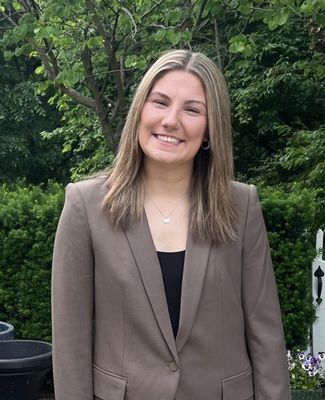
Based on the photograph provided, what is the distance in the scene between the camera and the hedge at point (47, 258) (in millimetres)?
5207

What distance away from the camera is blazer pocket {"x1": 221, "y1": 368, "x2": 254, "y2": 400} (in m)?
2.19

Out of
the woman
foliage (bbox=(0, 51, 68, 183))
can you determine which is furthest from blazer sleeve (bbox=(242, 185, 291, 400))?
foliage (bbox=(0, 51, 68, 183))

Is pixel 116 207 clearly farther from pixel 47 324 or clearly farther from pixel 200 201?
pixel 47 324

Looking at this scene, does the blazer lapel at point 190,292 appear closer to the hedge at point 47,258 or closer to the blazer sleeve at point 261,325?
the blazer sleeve at point 261,325

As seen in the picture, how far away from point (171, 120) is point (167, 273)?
46 centimetres

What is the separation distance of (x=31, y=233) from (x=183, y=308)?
3.41m

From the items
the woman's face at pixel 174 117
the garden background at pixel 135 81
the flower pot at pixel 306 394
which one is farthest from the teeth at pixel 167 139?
the flower pot at pixel 306 394

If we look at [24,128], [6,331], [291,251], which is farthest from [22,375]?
[24,128]

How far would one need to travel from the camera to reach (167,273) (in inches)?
87.2

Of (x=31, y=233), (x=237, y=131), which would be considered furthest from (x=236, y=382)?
(x=237, y=131)

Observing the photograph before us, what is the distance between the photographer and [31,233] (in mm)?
5406

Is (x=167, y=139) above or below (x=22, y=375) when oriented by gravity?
above

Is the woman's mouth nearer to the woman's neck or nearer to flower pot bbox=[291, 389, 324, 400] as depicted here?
the woman's neck

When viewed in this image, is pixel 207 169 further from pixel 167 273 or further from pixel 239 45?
pixel 239 45
